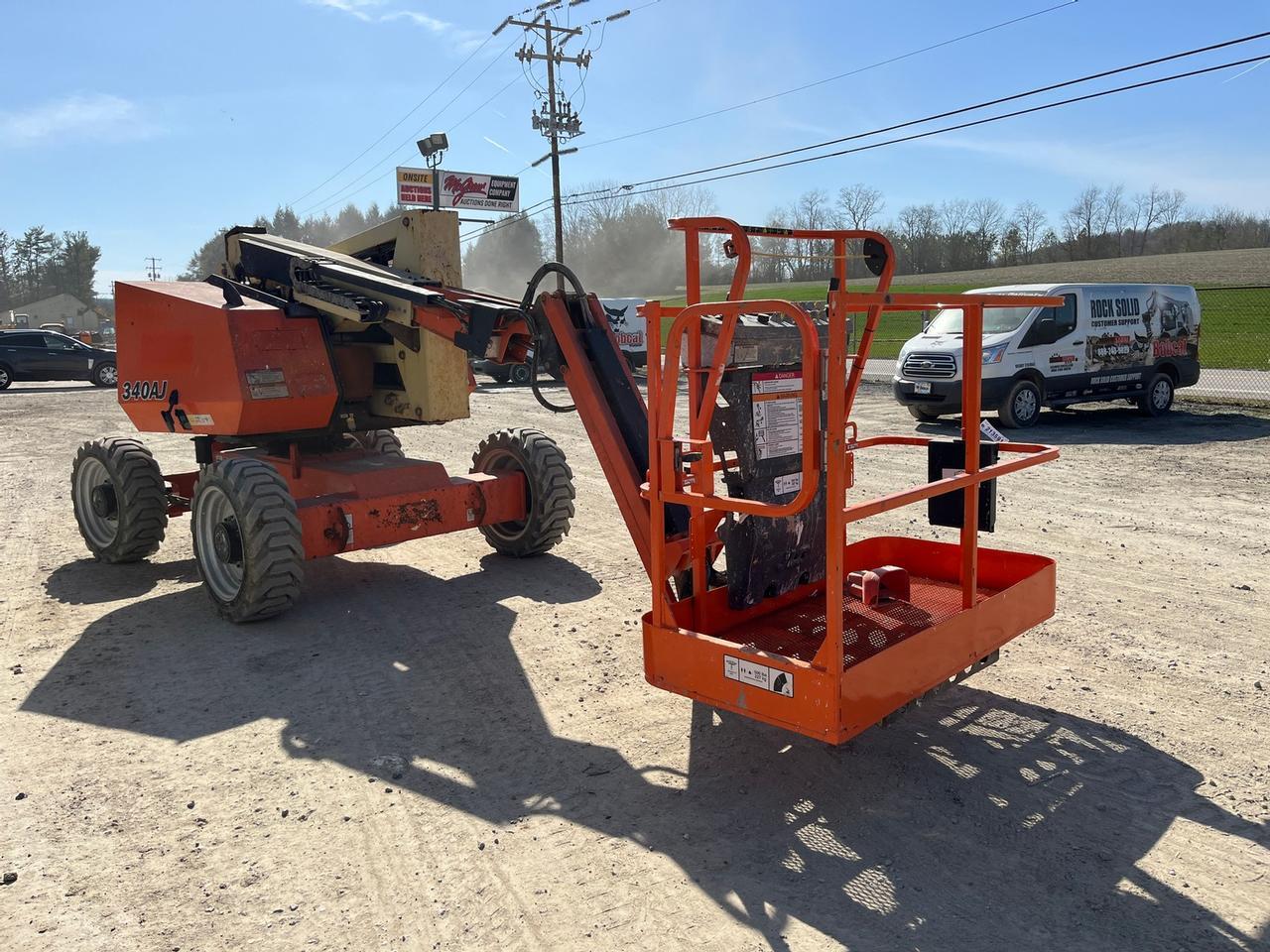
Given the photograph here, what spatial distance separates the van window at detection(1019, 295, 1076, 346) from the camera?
15445mm

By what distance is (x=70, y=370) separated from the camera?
30.1m

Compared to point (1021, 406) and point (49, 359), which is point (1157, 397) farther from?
point (49, 359)

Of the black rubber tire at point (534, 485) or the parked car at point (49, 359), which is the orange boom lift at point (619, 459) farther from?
the parked car at point (49, 359)

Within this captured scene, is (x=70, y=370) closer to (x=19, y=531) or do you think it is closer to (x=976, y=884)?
(x=19, y=531)

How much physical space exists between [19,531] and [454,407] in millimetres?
5254

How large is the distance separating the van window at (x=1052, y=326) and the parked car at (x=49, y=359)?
84.2 feet

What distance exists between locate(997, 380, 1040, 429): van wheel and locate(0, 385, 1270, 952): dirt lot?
828 centimetres

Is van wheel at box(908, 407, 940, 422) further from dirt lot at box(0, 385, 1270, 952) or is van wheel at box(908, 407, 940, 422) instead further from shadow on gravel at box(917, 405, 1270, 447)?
dirt lot at box(0, 385, 1270, 952)

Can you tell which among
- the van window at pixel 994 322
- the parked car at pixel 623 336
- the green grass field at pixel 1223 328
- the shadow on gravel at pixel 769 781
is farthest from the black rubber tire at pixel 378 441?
the parked car at pixel 623 336

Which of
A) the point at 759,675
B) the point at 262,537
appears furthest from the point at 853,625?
the point at 262,537

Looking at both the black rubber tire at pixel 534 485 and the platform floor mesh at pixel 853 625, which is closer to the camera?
the platform floor mesh at pixel 853 625

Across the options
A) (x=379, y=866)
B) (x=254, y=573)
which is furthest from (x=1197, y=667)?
(x=254, y=573)

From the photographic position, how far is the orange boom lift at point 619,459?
12.9 feet

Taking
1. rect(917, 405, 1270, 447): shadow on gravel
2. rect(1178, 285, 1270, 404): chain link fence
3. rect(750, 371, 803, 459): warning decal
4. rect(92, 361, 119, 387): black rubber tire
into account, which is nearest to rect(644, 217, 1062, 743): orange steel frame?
rect(750, 371, 803, 459): warning decal
